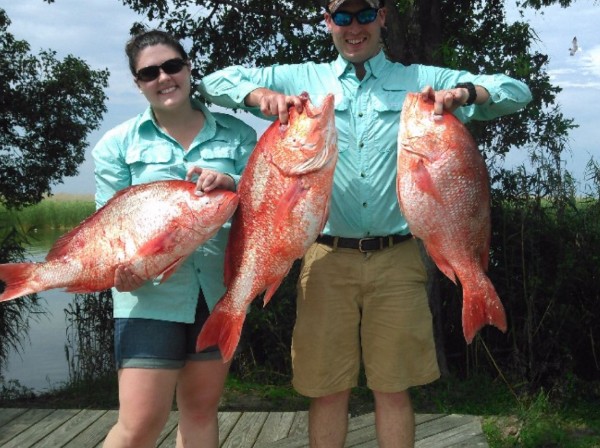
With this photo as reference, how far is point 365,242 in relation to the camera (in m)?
3.51

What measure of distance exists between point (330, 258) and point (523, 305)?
5142 mm

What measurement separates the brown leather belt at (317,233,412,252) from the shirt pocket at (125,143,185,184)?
0.83m

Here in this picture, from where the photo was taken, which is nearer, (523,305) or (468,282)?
(468,282)

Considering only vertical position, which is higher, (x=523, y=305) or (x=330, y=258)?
(x=330, y=258)

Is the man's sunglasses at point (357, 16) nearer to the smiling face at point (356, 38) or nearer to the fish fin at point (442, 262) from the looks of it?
the smiling face at point (356, 38)

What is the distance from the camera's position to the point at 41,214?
21.2 meters

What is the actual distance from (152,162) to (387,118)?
112 centimetres

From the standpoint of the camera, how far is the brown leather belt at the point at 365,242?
3.52 m

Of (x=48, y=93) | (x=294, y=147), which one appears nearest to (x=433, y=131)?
(x=294, y=147)

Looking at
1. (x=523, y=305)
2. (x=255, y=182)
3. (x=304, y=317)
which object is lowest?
(x=523, y=305)

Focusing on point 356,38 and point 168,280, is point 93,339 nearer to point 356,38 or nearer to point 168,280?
point 168,280

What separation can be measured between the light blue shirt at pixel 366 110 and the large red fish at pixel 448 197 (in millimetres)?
303

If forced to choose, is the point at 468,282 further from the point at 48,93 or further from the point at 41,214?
the point at 41,214

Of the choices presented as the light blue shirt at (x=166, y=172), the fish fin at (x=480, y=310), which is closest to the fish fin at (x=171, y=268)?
the light blue shirt at (x=166, y=172)
